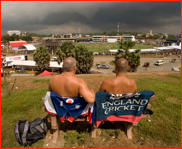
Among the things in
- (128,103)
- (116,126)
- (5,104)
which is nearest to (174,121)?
(116,126)

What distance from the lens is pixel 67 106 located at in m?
2.85

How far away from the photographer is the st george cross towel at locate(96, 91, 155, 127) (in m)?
2.79

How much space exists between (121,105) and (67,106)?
4.38ft

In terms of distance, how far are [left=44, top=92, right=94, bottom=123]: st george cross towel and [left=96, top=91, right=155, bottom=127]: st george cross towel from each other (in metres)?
0.28

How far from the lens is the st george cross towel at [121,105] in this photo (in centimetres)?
279

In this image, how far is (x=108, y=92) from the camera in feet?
9.69

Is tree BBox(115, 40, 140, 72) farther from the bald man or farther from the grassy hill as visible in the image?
the bald man

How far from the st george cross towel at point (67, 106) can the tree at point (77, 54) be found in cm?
1830

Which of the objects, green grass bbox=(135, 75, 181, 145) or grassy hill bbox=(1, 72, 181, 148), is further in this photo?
green grass bbox=(135, 75, 181, 145)

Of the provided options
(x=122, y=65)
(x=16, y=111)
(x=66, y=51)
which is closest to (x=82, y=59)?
(x=66, y=51)

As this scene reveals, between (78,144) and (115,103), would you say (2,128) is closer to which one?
(78,144)

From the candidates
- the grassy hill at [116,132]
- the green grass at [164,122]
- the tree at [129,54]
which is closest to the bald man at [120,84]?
the grassy hill at [116,132]

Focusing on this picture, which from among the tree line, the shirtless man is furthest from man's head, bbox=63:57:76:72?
the tree line

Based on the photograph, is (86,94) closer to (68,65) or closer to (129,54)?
(68,65)
